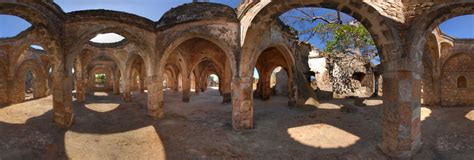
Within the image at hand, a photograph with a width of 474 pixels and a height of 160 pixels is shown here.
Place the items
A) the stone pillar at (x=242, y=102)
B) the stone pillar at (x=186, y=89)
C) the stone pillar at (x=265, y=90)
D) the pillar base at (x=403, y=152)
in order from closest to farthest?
1. the pillar base at (x=403, y=152)
2. the stone pillar at (x=242, y=102)
3. the stone pillar at (x=186, y=89)
4. the stone pillar at (x=265, y=90)

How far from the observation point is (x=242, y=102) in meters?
8.20

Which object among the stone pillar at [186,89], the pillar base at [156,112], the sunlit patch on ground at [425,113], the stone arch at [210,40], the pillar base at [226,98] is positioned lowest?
the sunlit patch on ground at [425,113]

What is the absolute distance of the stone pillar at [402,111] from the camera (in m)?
5.59

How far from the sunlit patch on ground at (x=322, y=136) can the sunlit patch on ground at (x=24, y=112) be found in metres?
9.71

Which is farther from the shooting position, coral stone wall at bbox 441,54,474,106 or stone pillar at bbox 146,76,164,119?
coral stone wall at bbox 441,54,474,106

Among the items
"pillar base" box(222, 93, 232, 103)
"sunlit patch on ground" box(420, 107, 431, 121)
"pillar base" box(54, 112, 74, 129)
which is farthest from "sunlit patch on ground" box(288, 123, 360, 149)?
"pillar base" box(54, 112, 74, 129)

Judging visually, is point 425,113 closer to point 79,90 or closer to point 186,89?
point 186,89

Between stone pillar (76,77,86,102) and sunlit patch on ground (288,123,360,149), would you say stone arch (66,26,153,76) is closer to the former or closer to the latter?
stone pillar (76,77,86,102)

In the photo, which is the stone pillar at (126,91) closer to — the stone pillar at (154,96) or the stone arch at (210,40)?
the stone pillar at (154,96)

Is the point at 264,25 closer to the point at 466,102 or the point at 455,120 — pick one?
the point at 455,120

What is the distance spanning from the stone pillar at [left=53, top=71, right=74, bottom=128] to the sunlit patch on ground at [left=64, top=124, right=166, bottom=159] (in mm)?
658

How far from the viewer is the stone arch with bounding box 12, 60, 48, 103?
46.1 ft

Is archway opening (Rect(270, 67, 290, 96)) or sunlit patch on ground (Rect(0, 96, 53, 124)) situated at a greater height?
archway opening (Rect(270, 67, 290, 96))

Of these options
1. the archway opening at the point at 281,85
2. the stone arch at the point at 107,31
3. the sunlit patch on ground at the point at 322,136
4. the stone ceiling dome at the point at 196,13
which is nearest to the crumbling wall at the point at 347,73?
the archway opening at the point at 281,85
